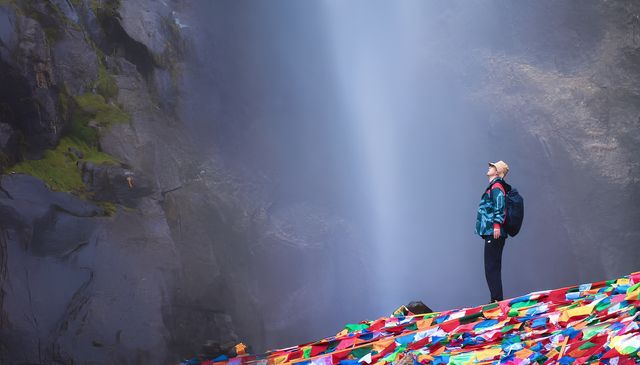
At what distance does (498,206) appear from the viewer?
8859 mm

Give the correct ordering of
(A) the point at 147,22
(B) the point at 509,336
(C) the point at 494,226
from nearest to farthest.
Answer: (B) the point at 509,336 → (C) the point at 494,226 → (A) the point at 147,22

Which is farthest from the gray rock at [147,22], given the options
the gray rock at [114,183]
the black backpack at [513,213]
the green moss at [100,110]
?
the black backpack at [513,213]

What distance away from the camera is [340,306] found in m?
18.4

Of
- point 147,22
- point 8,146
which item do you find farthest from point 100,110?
point 147,22

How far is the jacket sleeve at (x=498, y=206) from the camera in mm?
8789

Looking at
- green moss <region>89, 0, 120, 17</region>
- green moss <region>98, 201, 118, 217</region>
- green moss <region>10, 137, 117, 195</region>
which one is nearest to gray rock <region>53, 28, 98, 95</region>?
green moss <region>10, 137, 117, 195</region>

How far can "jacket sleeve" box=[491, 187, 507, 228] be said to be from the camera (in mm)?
8789

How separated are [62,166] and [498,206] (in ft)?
22.5

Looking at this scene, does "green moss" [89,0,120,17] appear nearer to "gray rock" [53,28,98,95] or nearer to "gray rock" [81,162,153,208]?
"gray rock" [53,28,98,95]

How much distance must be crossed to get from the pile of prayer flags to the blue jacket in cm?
132

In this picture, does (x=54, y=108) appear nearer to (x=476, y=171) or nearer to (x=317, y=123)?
(x=317, y=123)

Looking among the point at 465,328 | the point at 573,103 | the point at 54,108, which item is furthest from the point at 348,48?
the point at 465,328

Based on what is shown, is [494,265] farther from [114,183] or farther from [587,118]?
[587,118]

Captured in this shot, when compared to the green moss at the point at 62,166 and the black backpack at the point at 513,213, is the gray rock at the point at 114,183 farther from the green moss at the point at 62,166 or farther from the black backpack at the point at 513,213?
the black backpack at the point at 513,213
